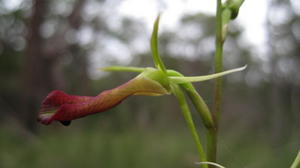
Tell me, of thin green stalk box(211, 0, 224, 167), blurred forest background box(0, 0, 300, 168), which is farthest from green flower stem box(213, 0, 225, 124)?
blurred forest background box(0, 0, 300, 168)

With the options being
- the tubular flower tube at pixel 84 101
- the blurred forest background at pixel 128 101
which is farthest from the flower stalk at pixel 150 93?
the blurred forest background at pixel 128 101

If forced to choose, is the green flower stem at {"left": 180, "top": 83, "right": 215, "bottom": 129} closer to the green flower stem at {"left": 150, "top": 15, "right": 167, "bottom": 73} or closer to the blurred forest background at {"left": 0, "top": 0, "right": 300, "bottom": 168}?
the green flower stem at {"left": 150, "top": 15, "right": 167, "bottom": 73}

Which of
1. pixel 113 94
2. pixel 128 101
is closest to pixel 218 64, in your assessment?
pixel 113 94

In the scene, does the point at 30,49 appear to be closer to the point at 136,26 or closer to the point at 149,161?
the point at 149,161

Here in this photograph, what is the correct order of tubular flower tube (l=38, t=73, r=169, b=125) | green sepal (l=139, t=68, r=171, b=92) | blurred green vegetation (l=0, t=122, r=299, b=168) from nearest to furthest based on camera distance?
tubular flower tube (l=38, t=73, r=169, b=125), green sepal (l=139, t=68, r=171, b=92), blurred green vegetation (l=0, t=122, r=299, b=168)

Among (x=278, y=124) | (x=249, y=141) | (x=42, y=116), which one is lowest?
(x=278, y=124)

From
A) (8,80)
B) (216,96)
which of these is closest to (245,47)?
(8,80)

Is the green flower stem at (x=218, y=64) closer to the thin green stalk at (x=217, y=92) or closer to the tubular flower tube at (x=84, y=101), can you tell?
the thin green stalk at (x=217, y=92)
